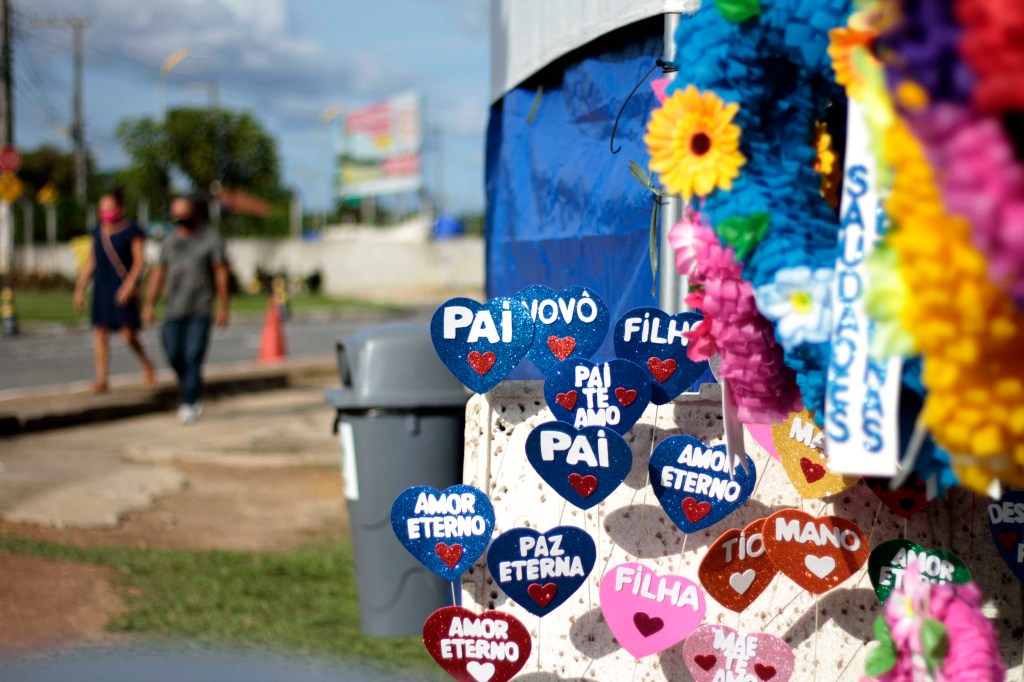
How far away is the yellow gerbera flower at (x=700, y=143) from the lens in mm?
2027

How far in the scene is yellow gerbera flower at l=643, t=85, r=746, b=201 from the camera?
203 cm

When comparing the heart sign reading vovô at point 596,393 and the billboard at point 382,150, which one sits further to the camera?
the billboard at point 382,150

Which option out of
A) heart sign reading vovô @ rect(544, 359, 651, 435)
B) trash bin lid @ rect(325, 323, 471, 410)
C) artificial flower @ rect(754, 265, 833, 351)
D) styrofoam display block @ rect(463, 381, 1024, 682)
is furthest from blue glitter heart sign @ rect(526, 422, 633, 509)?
trash bin lid @ rect(325, 323, 471, 410)

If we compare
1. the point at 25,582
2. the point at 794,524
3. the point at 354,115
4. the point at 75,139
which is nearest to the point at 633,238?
the point at 794,524

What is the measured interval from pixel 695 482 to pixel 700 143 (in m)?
1.13

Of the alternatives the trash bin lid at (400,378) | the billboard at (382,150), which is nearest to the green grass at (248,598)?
the trash bin lid at (400,378)

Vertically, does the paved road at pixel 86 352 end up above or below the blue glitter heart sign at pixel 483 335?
below

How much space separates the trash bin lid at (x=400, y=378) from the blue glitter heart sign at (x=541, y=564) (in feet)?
3.67

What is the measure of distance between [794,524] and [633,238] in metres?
1.39

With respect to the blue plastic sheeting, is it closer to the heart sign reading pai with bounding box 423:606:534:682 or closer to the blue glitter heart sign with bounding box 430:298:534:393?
the blue glitter heart sign with bounding box 430:298:534:393

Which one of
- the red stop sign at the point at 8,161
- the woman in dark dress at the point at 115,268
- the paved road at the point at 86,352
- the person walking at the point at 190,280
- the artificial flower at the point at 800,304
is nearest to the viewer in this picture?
the artificial flower at the point at 800,304

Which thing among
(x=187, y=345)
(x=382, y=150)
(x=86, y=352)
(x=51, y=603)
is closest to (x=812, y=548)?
(x=51, y=603)

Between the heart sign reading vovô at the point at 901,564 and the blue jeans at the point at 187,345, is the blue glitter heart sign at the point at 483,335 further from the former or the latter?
the blue jeans at the point at 187,345

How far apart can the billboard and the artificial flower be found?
5599 centimetres
